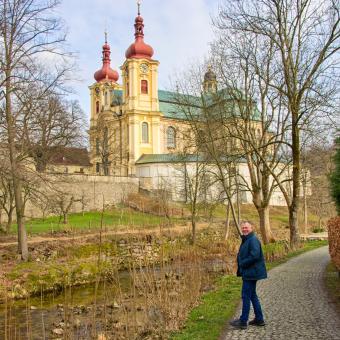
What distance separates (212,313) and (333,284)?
3.96 meters

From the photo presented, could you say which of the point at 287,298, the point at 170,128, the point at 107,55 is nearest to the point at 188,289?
the point at 287,298

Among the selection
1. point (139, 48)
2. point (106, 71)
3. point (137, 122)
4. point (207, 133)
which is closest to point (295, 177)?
point (207, 133)

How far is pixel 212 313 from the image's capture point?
8.47 m

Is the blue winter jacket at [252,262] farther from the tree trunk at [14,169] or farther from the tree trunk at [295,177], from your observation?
the tree trunk at [295,177]

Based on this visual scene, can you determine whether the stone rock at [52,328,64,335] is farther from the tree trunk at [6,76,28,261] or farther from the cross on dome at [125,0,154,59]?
the cross on dome at [125,0,154,59]

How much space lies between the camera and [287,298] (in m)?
9.38

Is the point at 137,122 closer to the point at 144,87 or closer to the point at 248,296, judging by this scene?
the point at 144,87

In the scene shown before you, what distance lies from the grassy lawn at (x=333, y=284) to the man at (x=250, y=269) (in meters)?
2.24

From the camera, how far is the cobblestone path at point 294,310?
22.0ft

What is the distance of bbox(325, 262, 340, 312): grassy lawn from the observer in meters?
9.25

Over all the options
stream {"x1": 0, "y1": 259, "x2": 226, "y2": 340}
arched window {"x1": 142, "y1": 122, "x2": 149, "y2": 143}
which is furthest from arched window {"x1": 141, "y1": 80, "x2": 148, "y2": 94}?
stream {"x1": 0, "y1": 259, "x2": 226, "y2": 340}

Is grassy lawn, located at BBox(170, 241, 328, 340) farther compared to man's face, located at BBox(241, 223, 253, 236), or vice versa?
man's face, located at BBox(241, 223, 253, 236)

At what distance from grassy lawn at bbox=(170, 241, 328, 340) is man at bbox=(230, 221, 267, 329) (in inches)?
20.6

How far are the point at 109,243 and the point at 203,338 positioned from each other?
15.6 m
